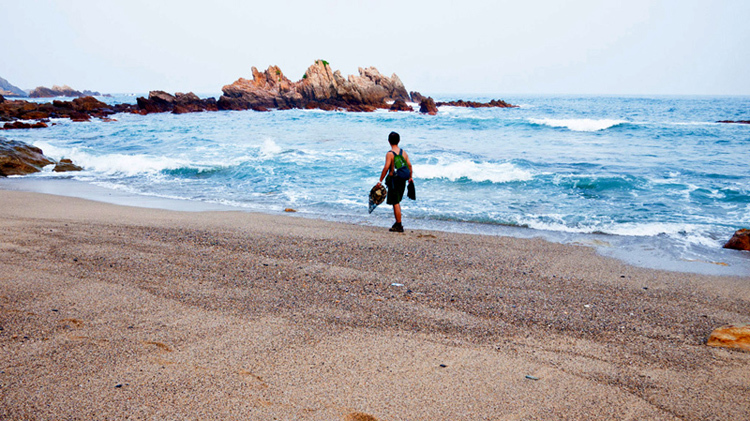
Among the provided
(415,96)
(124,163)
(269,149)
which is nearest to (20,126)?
(124,163)

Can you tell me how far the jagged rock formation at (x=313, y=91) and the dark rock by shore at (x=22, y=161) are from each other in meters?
45.3

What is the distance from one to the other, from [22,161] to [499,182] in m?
14.9

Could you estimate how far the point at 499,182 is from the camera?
39.5 feet

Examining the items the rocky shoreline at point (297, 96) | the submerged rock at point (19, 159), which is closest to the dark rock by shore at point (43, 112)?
the rocky shoreline at point (297, 96)

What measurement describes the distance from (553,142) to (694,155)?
20.0ft

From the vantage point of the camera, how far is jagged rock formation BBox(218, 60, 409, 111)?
61.4 m

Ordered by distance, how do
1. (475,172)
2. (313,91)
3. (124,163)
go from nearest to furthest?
(475,172)
(124,163)
(313,91)

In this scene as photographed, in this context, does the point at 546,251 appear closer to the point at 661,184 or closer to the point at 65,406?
the point at 65,406

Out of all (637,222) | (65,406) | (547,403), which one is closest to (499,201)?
(637,222)

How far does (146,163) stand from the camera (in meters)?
14.9

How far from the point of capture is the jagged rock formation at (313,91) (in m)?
61.4

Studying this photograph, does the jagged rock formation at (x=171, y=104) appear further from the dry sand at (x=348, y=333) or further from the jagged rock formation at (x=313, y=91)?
the dry sand at (x=348, y=333)

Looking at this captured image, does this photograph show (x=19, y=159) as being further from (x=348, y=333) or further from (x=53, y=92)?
(x=53, y=92)

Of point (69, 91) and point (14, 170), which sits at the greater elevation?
point (69, 91)
